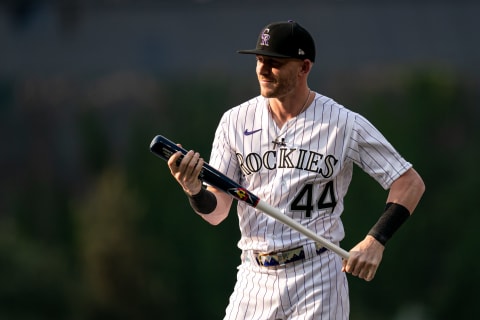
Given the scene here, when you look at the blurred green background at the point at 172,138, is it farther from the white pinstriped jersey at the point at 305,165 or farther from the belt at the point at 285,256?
the belt at the point at 285,256

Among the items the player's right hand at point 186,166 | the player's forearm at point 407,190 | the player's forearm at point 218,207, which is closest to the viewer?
the player's right hand at point 186,166

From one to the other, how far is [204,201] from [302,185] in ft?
1.75

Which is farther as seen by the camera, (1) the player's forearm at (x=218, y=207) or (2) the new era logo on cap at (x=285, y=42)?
(1) the player's forearm at (x=218, y=207)

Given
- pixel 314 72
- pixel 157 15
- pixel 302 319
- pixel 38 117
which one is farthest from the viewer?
pixel 38 117

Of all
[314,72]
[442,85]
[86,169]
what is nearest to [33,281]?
[86,169]

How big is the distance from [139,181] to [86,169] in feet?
5.08

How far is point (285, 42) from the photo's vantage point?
5.80m

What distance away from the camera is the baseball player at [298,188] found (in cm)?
577

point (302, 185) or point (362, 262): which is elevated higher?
point (302, 185)

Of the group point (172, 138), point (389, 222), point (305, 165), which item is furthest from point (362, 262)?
point (172, 138)

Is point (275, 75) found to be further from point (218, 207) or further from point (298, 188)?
point (218, 207)

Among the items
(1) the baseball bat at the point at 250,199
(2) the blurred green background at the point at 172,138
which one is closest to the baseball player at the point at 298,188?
(1) the baseball bat at the point at 250,199

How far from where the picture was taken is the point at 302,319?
5699 mm

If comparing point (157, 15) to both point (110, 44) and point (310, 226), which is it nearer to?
point (110, 44)
